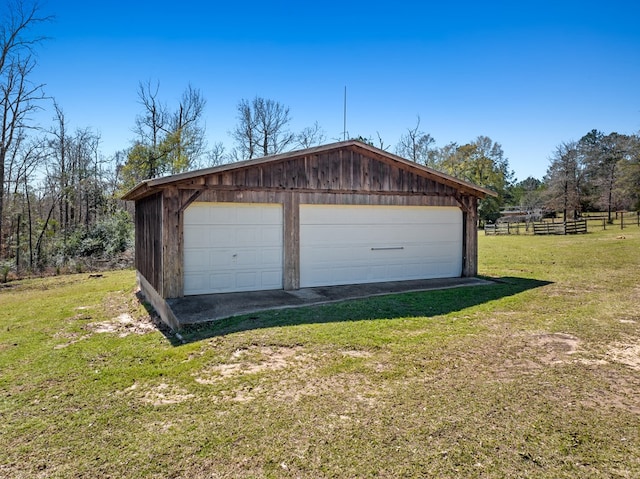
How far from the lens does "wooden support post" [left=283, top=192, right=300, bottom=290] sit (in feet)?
29.1

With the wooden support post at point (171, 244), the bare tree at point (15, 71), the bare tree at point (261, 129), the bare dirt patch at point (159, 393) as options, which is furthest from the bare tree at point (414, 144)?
the bare dirt patch at point (159, 393)

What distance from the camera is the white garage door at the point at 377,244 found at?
9.34 meters

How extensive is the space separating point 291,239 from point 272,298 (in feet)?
5.26

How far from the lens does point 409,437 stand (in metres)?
3.13

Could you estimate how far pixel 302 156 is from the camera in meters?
8.95

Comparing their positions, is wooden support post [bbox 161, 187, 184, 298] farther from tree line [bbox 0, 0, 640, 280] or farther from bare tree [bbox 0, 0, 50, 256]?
bare tree [bbox 0, 0, 50, 256]

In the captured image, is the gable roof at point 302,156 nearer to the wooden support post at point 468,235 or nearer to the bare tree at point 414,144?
the wooden support post at point 468,235

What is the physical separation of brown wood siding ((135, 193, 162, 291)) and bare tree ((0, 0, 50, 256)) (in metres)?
11.1

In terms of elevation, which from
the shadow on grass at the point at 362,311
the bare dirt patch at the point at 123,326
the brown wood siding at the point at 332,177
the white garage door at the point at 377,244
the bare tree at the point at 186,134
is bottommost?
the bare dirt patch at the point at 123,326

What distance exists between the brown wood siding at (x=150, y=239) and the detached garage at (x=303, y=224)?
0.08 feet

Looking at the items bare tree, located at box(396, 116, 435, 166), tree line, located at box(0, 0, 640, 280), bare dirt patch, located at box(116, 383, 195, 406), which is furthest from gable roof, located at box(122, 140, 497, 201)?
bare tree, located at box(396, 116, 435, 166)

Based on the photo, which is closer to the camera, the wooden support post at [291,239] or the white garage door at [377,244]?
the wooden support post at [291,239]

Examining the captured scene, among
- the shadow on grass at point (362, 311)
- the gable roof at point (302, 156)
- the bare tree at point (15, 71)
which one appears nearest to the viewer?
the shadow on grass at point (362, 311)

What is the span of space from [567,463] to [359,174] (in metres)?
7.64
